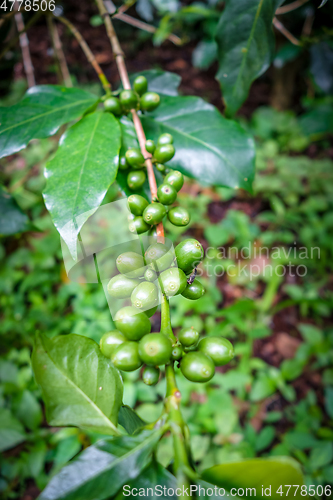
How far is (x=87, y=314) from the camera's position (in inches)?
95.6

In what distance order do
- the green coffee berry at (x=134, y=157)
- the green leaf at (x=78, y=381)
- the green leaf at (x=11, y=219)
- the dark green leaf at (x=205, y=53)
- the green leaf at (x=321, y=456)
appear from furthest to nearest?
the dark green leaf at (x=205, y=53) → the green leaf at (x=321, y=456) → the green leaf at (x=11, y=219) → the green coffee berry at (x=134, y=157) → the green leaf at (x=78, y=381)

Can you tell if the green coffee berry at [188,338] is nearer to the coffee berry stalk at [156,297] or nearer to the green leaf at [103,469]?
the coffee berry stalk at [156,297]

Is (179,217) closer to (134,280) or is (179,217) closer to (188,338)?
(134,280)

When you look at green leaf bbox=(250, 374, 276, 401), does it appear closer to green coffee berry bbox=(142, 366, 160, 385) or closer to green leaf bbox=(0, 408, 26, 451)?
green leaf bbox=(0, 408, 26, 451)

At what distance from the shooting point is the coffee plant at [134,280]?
54cm

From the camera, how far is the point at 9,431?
180 cm

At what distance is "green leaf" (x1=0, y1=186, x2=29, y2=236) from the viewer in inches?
49.6

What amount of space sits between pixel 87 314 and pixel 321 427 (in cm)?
205

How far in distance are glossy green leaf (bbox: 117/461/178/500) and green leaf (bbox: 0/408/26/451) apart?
1.61 metres

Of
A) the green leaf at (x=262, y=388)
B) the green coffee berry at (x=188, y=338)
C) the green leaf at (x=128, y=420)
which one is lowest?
the green leaf at (x=262, y=388)

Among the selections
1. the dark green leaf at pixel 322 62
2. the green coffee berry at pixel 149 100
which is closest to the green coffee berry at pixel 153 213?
the green coffee berry at pixel 149 100

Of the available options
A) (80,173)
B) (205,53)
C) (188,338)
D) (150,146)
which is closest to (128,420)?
(188,338)

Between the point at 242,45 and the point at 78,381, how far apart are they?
1309 millimetres

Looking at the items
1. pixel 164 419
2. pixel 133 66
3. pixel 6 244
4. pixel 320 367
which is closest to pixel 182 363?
pixel 164 419
